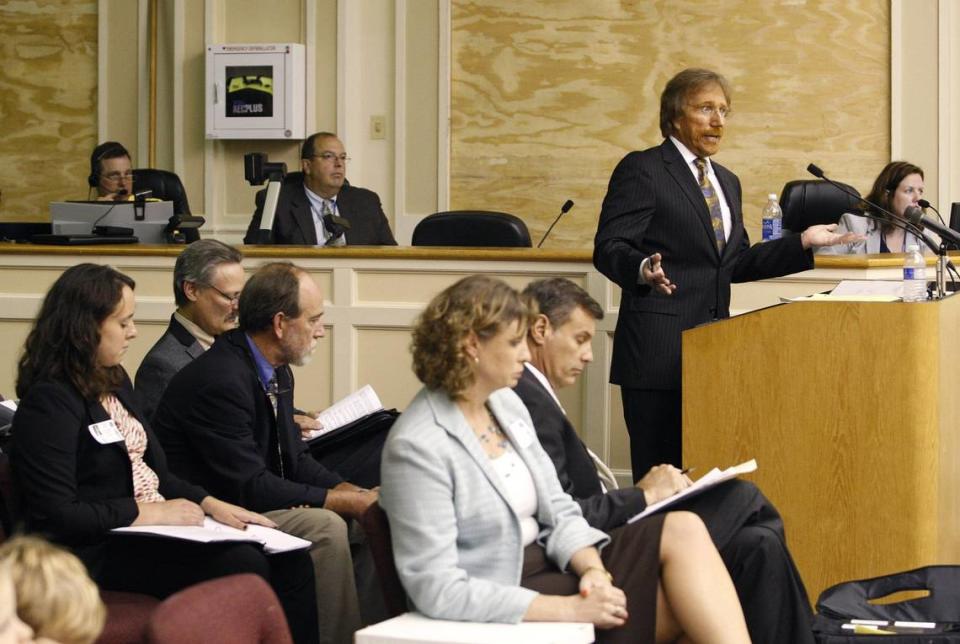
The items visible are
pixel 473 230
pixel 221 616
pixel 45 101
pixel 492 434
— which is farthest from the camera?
pixel 45 101

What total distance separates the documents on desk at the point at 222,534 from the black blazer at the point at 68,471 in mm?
67

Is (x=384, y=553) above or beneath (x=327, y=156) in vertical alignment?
beneath

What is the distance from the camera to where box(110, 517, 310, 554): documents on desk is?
9.65ft

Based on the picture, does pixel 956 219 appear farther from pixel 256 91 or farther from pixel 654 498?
pixel 256 91

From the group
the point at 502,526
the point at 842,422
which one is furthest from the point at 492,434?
the point at 842,422

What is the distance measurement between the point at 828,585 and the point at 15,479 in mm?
2047

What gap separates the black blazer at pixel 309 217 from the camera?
6.66 m

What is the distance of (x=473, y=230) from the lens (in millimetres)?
6141

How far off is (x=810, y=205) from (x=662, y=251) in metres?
2.43

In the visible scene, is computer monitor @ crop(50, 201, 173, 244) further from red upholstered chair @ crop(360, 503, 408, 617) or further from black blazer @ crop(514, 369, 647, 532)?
red upholstered chair @ crop(360, 503, 408, 617)

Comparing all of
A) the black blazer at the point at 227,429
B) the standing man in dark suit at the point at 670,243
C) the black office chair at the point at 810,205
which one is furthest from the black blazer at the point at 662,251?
the black office chair at the point at 810,205

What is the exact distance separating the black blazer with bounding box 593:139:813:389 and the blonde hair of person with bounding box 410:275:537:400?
4.89 feet

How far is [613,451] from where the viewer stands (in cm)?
521

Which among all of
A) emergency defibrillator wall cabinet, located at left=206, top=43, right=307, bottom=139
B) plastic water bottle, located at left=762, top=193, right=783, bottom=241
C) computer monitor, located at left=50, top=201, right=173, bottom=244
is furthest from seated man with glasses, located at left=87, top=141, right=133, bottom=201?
plastic water bottle, located at left=762, top=193, right=783, bottom=241
